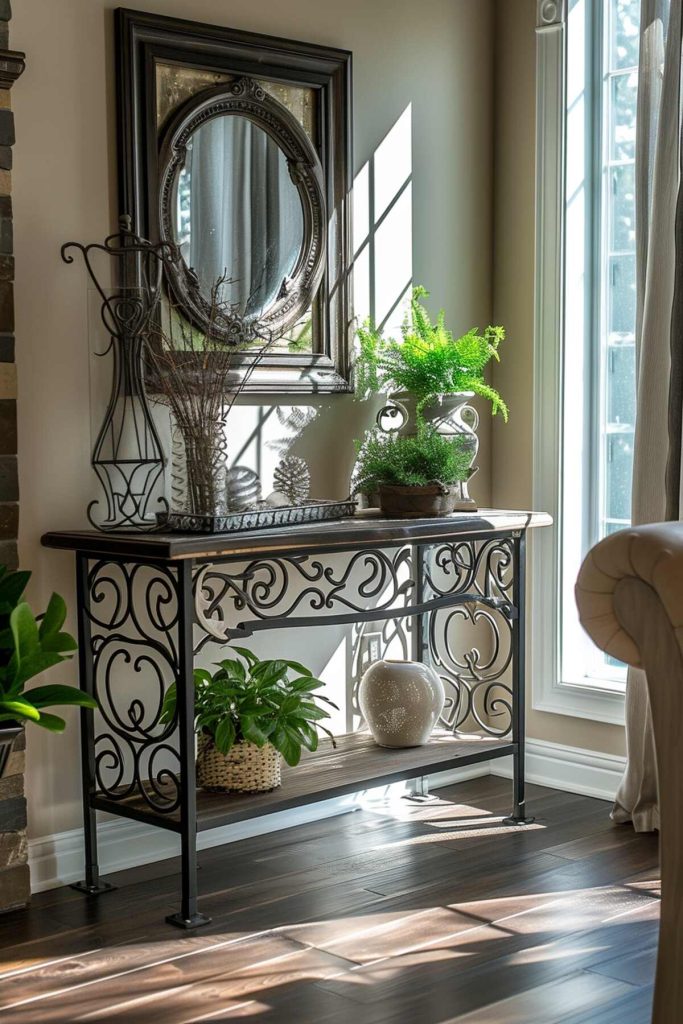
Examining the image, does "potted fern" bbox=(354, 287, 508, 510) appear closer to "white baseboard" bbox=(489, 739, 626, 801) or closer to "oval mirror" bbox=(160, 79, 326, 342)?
"oval mirror" bbox=(160, 79, 326, 342)

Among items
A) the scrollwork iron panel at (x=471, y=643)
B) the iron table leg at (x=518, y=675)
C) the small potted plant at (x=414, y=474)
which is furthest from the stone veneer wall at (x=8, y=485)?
the iron table leg at (x=518, y=675)

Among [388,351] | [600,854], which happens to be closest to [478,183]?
[388,351]

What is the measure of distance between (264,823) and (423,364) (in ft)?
A: 4.55

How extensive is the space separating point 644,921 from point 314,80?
2.42 meters

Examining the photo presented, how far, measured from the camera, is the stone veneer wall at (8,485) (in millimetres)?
3068

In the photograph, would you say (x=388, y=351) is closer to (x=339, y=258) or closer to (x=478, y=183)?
(x=339, y=258)

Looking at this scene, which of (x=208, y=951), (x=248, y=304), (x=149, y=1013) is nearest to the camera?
(x=149, y=1013)

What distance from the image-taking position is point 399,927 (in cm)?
293

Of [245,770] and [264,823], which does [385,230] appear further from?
[264,823]

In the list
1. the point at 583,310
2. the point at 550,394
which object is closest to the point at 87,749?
the point at 550,394

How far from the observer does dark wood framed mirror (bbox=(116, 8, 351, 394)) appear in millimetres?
3322

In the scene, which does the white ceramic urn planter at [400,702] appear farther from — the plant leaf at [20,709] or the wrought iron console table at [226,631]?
the plant leaf at [20,709]

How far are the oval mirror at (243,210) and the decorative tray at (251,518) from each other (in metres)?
0.54

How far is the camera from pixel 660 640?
195 cm
